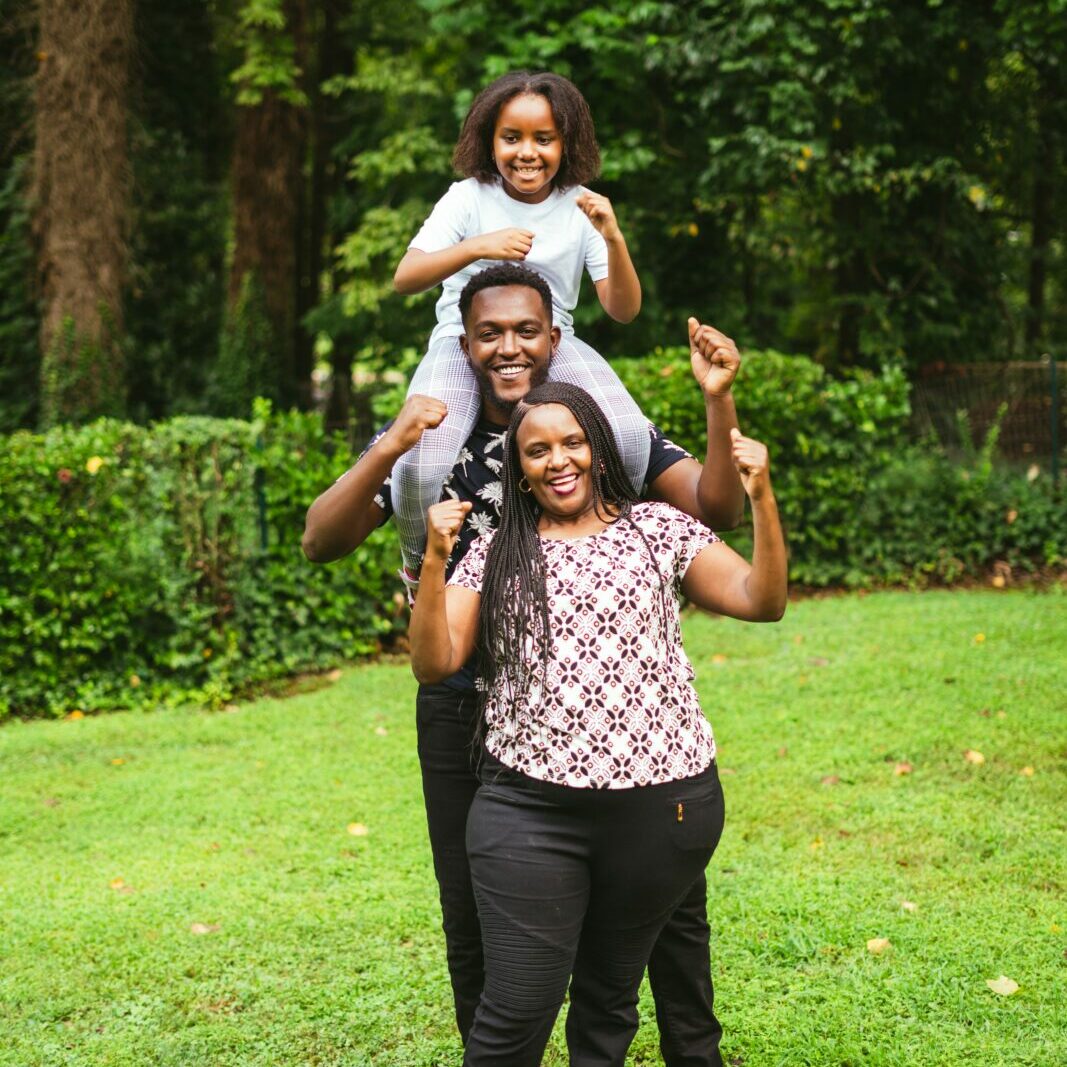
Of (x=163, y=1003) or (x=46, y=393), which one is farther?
(x=46, y=393)

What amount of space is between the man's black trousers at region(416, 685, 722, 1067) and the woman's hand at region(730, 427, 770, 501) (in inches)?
33.7

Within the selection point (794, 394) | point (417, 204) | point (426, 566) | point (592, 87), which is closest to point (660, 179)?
point (592, 87)

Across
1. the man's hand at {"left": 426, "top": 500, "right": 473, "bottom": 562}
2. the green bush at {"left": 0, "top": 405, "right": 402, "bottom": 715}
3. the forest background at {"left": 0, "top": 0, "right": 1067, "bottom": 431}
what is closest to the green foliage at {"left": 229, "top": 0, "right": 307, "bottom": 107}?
the forest background at {"left": 0, "top": 0, "right": 1067, "bottom": 431}

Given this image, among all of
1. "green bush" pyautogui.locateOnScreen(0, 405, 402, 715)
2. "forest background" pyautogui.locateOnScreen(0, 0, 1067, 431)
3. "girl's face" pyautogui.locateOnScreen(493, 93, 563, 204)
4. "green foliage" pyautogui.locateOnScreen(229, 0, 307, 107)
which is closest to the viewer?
"girl's face" pyautogui.locateOnScreen(493, 93, 563, 204)

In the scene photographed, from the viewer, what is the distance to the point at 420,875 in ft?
17.6

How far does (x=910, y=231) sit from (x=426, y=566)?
1232cm

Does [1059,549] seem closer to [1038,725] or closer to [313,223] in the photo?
[1038,725]

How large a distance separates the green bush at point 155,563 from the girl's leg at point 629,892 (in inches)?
230

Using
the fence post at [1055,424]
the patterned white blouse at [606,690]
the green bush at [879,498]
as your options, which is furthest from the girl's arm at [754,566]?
the fence post at [1055,424]

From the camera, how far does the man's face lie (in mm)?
2908

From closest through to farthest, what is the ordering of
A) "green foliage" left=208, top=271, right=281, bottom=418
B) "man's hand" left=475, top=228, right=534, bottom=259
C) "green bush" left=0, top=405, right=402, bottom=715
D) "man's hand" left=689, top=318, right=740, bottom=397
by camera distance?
"man's hand" left=689, top=318, right=740, bottom=397, "man's hand" left=475, top=228, right=534, bottom=259, "green bush" left=0, top=405, right=402, bottom=715, "green foliage" left=208, top=271, right=281, bottom=418

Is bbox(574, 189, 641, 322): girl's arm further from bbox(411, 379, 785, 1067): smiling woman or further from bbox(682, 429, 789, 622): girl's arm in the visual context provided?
bbox(682, 429, 789, 622): girl's arm

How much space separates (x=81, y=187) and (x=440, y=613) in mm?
12640

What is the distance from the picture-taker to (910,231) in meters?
13.6
